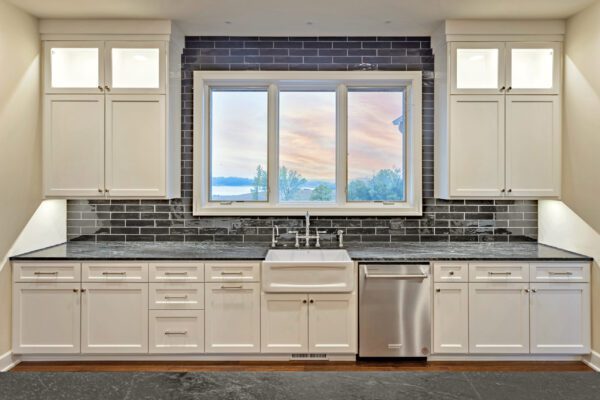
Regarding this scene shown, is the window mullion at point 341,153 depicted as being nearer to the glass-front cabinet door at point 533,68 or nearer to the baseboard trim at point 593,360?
the glass-front cabinet door at point 533,68

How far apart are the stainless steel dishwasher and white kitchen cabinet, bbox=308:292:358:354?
0.27 ft

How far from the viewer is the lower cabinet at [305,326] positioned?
10.6 feet

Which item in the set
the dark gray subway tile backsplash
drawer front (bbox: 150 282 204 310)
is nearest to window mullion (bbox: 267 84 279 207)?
the dark gray subway tile backsplash

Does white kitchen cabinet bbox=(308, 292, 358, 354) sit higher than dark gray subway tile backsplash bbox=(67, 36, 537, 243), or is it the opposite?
dark gray subway tile backsplash bbox=(67, 36, 537, 243)

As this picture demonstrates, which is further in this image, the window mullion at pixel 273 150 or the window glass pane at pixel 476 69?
the window mullion at pixel 273 150

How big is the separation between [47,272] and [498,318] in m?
3.46

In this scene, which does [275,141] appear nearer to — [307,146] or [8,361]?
[307,146]

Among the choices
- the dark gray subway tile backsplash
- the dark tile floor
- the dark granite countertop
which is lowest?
the dark tile floor

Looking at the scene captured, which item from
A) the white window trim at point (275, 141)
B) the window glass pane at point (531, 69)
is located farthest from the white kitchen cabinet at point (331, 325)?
the window glass pane at point (531, 69)

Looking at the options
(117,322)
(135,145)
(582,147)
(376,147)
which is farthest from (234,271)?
(582,147)

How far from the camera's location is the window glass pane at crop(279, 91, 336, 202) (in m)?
4.07

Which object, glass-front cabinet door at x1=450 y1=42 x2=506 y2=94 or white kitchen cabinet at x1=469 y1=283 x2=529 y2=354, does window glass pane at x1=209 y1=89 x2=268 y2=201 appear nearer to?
glass-front cabinet door at x1=450 y1=42 x2=506 y2=94

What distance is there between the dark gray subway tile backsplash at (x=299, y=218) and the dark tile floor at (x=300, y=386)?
2.84 metres

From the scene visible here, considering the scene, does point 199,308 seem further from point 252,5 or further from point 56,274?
point 252,5
